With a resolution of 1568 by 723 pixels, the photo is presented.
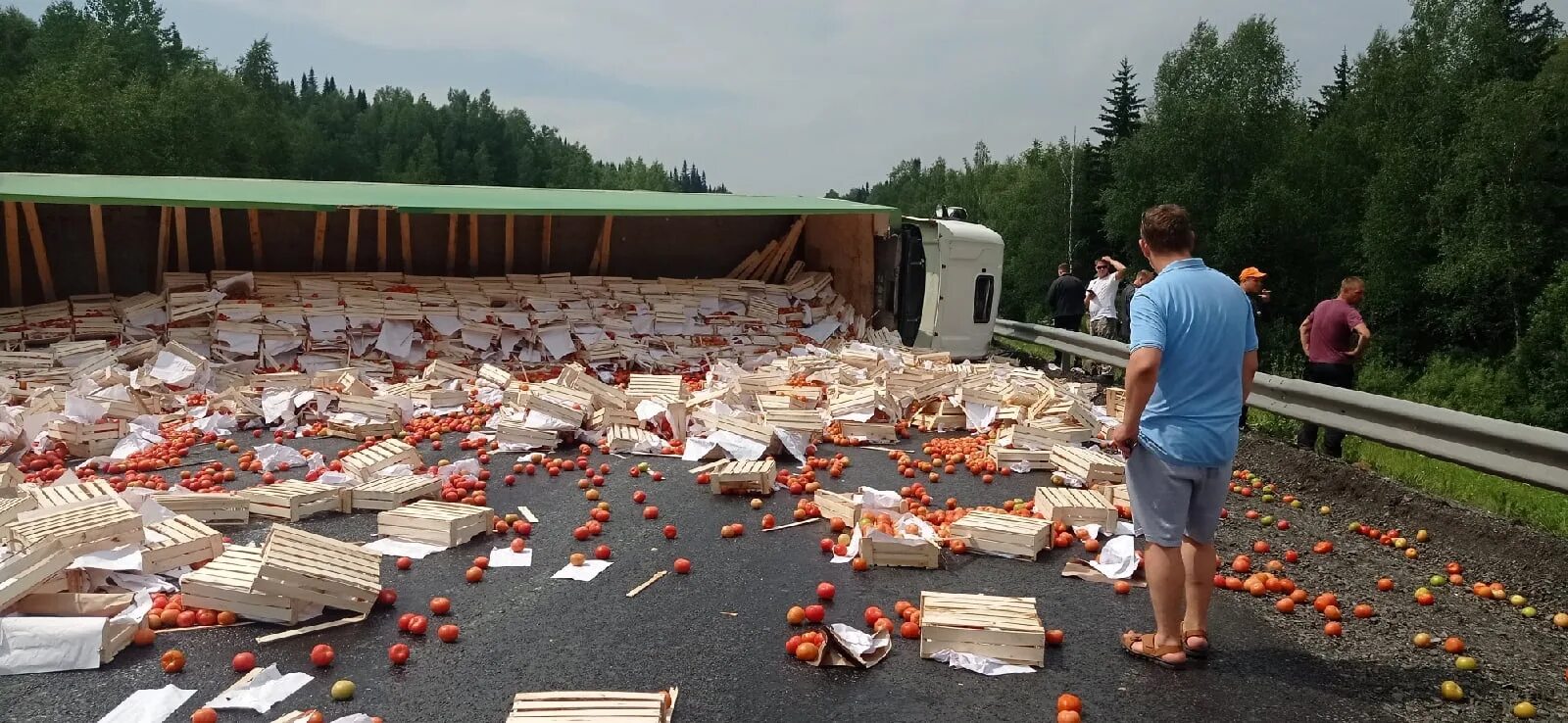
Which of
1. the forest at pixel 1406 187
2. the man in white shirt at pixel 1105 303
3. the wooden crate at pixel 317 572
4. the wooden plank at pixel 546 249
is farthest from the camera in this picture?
the forest at pixel 1406 187

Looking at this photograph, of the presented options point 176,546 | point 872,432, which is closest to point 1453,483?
point 872,432

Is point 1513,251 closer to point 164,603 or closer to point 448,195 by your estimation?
point 448,195

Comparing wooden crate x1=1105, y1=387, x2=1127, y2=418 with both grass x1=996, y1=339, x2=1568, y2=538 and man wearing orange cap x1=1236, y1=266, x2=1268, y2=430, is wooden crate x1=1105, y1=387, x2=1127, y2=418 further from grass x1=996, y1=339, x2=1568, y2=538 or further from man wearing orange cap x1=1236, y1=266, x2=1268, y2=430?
grass x1=996, y1=339, x2=1568, y2=538

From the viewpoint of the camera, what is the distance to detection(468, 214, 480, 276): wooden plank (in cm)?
1455

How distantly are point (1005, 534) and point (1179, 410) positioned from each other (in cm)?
206

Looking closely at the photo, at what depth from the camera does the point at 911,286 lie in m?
15.3

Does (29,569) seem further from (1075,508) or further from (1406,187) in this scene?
(1406,187)

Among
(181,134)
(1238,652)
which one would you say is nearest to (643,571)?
(1238,652)

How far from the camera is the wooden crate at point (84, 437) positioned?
326 inches

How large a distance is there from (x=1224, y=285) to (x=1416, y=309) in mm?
39766

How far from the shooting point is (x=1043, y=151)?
2857 inches

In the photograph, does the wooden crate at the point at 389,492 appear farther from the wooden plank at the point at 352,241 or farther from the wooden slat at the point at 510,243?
the wooden slat at the point at 510,243

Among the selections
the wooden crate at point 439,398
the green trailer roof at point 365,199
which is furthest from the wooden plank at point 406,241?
the wooden crate at point 439,398

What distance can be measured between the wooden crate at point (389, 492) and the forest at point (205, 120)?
4404cm
